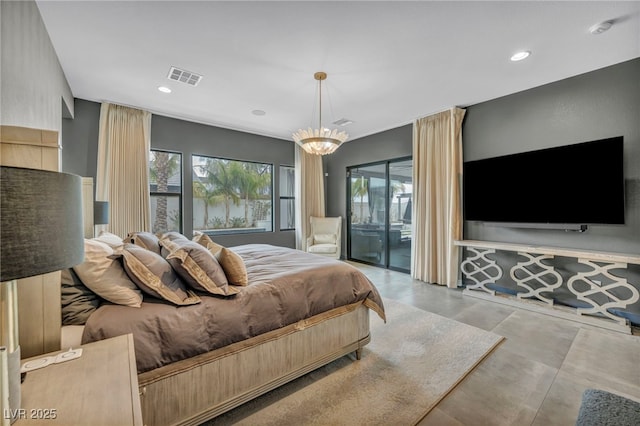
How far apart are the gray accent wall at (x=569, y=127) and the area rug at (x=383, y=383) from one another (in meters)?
1.71

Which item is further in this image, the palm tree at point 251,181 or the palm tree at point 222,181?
the palm tree at point 251,181

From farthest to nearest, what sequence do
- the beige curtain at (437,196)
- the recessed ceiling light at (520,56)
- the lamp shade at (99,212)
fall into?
the beige curtain at (437,196) → the lamp shade at (99,212) → the recessed ceiling light at (520,56)

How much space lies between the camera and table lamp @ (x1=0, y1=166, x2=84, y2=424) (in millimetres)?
632

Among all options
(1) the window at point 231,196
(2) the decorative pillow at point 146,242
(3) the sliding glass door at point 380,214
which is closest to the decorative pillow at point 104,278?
(2) the decorative pillow at point 146,242

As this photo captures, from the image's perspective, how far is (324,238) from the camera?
5863 mm

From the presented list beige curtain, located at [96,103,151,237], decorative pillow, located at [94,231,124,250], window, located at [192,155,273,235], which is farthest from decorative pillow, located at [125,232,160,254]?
window, located at [192,155,273,235]

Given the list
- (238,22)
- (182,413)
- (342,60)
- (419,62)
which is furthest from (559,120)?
(182,413)

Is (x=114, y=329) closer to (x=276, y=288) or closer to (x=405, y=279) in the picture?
(x=276, y=288)

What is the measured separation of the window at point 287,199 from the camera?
598cm

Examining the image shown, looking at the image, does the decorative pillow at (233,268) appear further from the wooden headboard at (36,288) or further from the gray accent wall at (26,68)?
the gray accent wall at (26,68)

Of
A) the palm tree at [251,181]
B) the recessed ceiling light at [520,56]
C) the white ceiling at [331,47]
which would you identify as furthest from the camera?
the palm tree at [251,181]

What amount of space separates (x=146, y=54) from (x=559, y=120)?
4.70 meters

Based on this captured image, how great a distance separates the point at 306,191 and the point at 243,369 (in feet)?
15.3

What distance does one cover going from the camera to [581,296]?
302 cm
